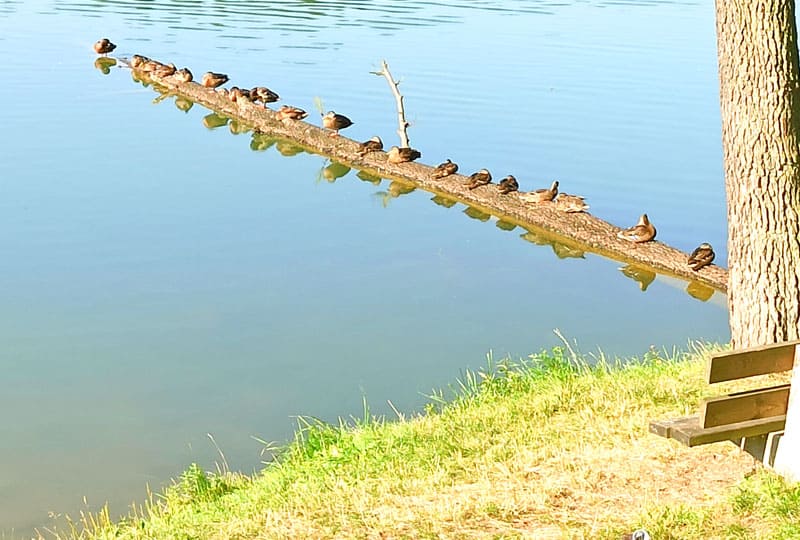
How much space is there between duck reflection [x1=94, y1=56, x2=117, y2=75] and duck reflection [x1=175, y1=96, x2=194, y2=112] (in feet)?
12.1

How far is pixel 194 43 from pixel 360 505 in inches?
1064

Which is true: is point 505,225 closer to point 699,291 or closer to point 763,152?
point 699,291

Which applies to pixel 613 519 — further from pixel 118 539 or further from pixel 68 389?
pixel 68 389

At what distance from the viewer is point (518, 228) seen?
684 inches

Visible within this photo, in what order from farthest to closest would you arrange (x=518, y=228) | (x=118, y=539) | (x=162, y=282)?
(x=518, y=228), (x=162, y=282), (x=118, y=539)

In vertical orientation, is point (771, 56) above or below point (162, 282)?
above

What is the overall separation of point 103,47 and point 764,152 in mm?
24059

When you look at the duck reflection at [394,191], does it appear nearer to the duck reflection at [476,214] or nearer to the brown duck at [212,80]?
the duck reflection at [476,214]

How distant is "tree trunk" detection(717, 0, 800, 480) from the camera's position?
778 centimetres

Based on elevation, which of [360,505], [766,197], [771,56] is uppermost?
[771,56]

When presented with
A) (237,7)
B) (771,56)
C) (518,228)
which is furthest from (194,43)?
(771,56)

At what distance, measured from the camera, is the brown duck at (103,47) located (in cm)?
2939

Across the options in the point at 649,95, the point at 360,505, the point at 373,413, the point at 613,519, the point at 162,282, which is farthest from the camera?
the point at 649,95

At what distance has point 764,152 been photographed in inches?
309
